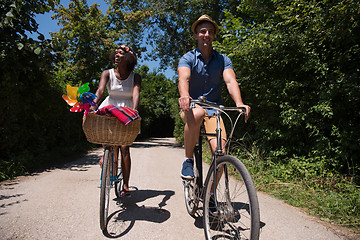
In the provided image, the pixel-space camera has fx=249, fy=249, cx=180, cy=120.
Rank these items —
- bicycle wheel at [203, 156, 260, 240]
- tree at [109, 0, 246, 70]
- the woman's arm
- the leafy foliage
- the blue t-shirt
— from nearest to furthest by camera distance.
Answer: bicycle wheel at [203, 156, 260, 240] < the blue t-shirt < the woman's arm < the leafy foliage < tree at [109, 0, 246, 70]

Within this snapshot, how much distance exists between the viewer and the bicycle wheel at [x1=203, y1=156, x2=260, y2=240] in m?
2.04

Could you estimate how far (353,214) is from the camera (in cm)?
314

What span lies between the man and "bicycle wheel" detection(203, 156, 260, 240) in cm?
40

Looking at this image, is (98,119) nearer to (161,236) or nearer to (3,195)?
(161,236)

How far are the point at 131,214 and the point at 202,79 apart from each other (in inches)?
74.7

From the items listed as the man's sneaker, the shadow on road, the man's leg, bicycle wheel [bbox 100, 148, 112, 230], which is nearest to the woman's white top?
bicycle wheel [bbox 100, 148, 112, 230]

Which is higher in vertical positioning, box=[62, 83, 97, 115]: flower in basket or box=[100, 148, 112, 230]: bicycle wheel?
box=[62, 83, 97, 115]: flower in basket

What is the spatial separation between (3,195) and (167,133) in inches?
1498

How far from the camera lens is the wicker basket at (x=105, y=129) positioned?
259cm

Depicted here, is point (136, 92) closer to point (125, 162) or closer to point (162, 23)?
point (125, 162)

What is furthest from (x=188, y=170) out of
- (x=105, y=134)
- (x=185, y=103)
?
(x=105, y=134)

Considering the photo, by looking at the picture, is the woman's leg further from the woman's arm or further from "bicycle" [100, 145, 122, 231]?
the woman's arm

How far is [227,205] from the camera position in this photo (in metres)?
2.21

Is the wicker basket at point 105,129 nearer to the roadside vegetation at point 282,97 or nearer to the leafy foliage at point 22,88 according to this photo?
the roadside vegetation at point 282,97
